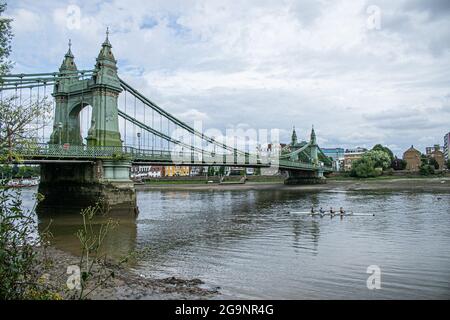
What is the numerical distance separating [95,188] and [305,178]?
228 feet

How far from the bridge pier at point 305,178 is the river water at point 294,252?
6347cm

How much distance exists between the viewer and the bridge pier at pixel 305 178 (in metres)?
91.8

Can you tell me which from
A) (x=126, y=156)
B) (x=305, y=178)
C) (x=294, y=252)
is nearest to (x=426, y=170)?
(x=305, y=178)

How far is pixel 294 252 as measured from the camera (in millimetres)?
16266

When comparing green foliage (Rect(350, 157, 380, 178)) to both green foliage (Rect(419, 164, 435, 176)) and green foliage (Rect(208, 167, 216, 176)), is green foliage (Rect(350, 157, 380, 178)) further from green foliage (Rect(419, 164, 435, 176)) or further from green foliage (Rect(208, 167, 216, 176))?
green foliage (Rect(208, 167, 216, 176))

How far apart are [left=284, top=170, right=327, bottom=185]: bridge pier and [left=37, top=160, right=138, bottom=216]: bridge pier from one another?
65791 millimetres

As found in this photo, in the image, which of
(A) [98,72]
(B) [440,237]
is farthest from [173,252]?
(A) [98,72]

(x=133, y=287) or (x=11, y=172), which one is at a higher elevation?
(x=11, y=172)

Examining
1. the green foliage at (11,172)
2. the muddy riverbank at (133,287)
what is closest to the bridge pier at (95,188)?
the muddy riverbank at (133,287)

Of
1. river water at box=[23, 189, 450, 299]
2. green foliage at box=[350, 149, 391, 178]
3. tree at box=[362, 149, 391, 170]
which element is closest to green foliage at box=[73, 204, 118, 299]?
river water at box=[23, 189, 450, 299]

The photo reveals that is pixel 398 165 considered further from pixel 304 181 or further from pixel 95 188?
pixel 95 188

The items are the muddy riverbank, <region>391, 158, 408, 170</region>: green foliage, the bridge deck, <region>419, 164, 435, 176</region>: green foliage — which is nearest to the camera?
the muddy riverbank

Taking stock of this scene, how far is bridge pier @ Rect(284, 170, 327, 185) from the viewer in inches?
3615

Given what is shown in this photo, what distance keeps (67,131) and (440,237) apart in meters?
30.2
